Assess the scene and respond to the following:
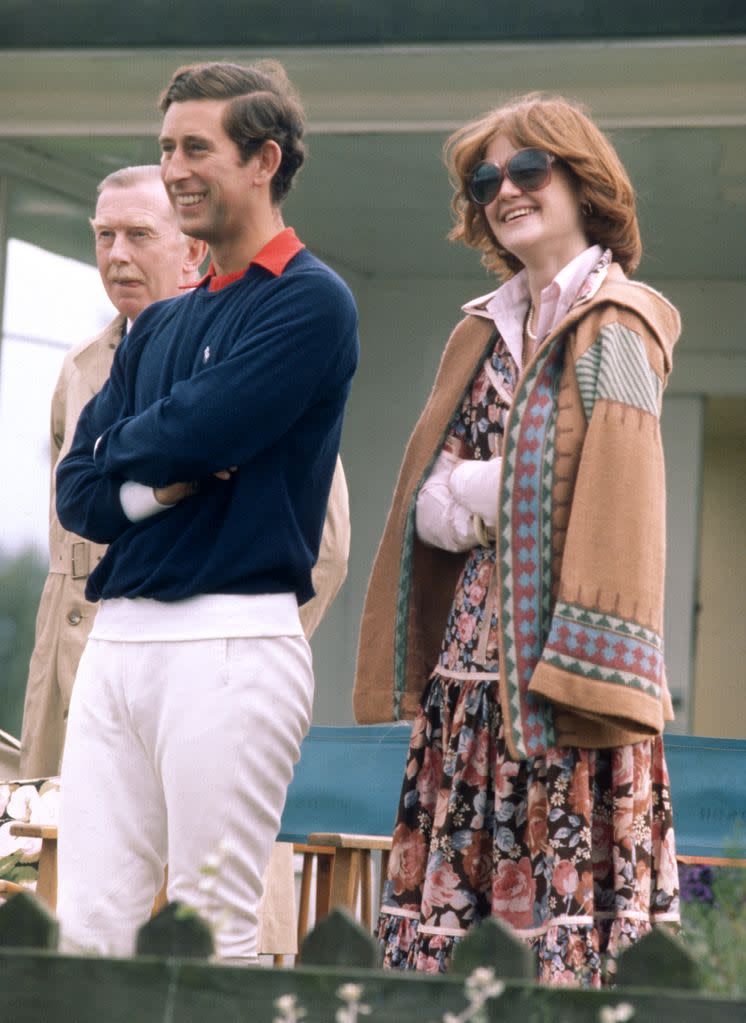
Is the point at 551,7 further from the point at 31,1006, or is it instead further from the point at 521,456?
the point at 31,1006

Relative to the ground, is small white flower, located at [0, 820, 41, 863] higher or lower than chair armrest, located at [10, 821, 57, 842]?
lower

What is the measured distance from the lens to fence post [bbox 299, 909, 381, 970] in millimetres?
1873

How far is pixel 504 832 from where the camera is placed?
9.62 feet

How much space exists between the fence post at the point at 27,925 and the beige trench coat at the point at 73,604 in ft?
6.69

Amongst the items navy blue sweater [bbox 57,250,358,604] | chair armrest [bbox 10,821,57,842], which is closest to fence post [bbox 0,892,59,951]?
navy blue sweater [bbox 57,250,358,604]

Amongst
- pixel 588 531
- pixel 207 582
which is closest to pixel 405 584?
pixel 588 531

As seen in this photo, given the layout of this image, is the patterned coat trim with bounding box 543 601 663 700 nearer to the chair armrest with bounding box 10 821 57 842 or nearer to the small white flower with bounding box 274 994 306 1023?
the small white flower with bounding box 274 994 306 1023

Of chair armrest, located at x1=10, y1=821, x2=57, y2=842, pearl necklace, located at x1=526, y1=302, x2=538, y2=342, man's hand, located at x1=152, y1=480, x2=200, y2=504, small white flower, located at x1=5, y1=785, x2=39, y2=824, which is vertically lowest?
chair armrest, located at x1=10, y1=821, x2=57, y2=842

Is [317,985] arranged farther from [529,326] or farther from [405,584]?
[529,326]

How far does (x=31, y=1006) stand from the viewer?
192 centimetres

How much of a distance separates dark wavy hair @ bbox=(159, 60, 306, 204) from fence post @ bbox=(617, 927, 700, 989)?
59.4 inches

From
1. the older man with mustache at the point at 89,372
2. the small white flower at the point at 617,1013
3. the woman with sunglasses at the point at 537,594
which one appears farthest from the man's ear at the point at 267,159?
the small white flower at the point at 617,1013

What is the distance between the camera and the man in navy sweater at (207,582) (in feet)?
8.82

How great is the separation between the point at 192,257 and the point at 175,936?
2.33 m
